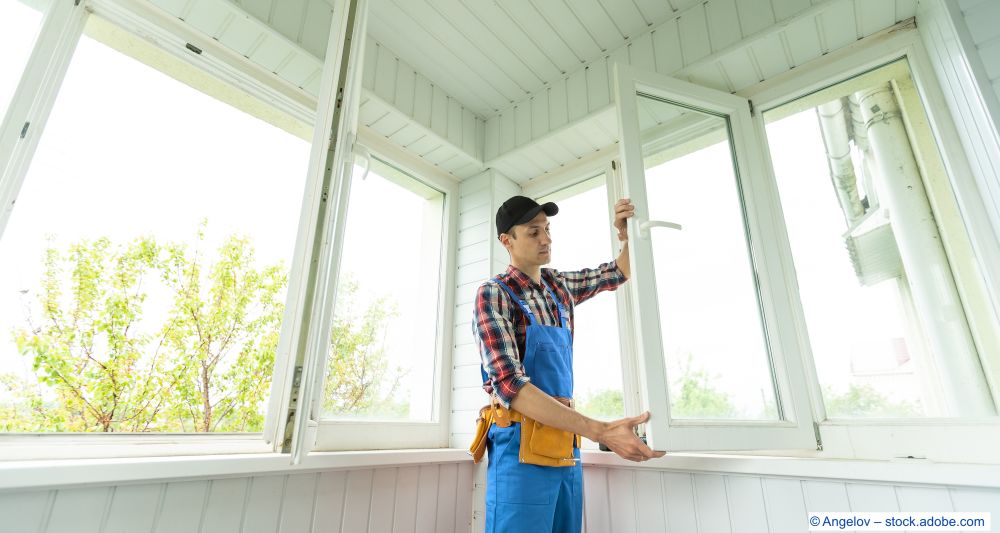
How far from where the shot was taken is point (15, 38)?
1.31 meters

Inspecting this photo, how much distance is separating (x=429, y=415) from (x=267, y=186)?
1315mm

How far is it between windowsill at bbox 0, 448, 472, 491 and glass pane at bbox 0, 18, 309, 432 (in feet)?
0.66

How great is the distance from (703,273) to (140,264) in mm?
1889

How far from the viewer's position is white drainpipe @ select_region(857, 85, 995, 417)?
1354mm

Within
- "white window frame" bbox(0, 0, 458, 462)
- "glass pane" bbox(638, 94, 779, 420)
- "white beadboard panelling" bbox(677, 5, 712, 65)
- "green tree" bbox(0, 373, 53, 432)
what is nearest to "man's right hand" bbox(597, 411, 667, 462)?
"glass pane" bbox(638, 94, 779, 420)

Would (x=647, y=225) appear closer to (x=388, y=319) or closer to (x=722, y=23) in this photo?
(x=722, y=23)

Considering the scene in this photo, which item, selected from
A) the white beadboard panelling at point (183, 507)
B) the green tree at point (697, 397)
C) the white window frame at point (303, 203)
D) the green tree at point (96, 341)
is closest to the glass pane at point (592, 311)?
the green tree at point (697, 397)

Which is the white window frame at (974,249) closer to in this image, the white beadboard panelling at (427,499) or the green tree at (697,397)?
the green tree at (697,397)

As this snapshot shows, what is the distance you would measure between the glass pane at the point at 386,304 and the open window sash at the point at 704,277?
1.14 m

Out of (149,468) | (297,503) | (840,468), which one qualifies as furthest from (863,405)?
(149,468)

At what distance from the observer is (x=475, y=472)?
2107 millimetres

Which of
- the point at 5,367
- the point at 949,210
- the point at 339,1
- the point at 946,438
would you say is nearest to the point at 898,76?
the point at 949,210

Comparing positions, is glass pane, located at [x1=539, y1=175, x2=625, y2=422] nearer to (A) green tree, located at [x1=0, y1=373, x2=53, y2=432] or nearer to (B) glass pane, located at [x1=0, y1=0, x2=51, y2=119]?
(A) green tree, located at [x1=0, y1=373, x2=53, y2=432]

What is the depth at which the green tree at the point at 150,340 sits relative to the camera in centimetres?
122
